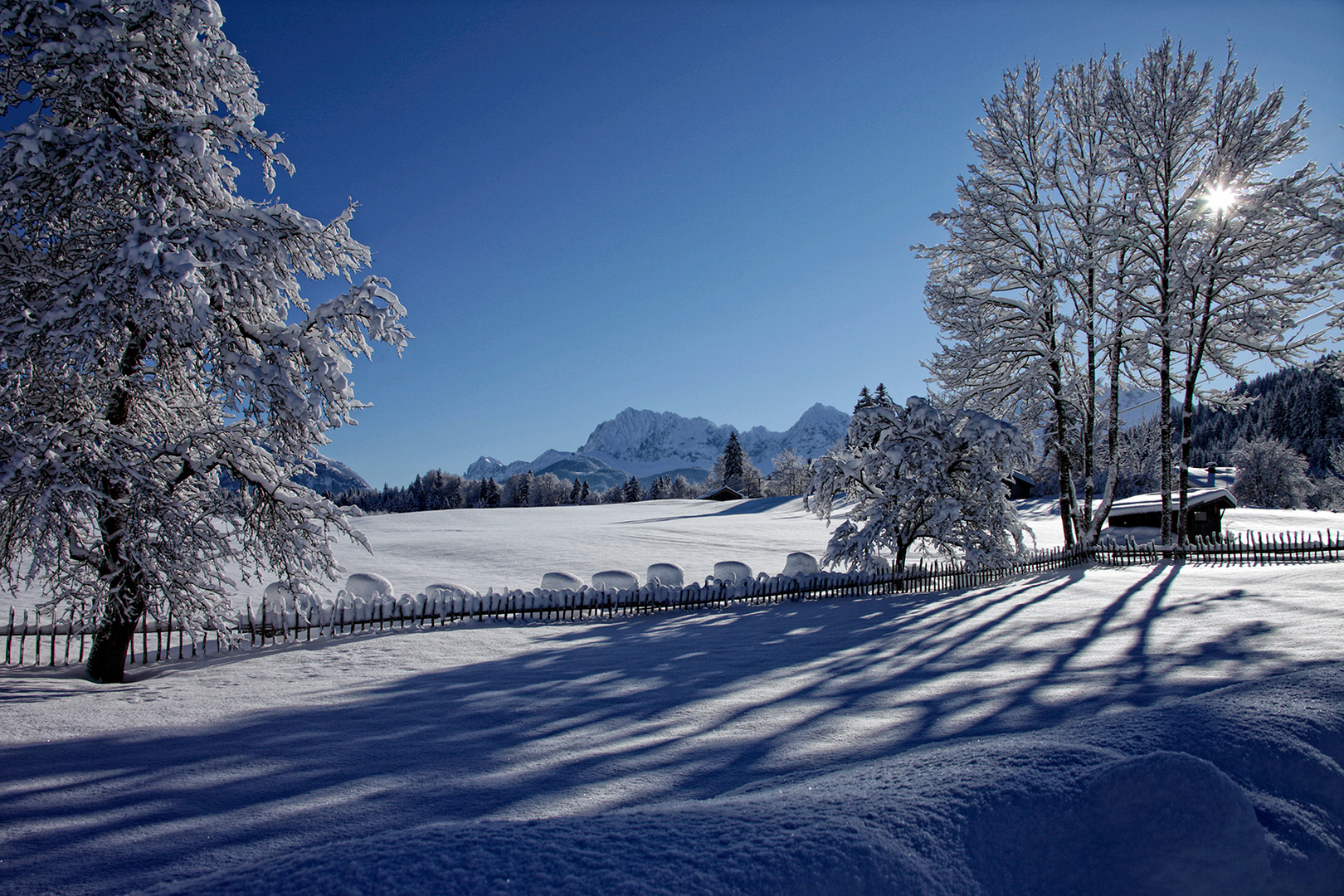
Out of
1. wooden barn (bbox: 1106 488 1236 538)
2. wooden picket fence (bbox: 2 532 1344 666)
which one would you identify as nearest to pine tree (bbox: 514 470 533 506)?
wooden barn (bbox: 1106 488 1236 538)

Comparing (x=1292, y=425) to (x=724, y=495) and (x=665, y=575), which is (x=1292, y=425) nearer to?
(x=724, y=495)

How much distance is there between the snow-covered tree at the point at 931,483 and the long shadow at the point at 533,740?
19.1ft

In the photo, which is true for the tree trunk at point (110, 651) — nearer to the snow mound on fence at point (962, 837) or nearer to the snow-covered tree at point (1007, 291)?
the snow mound on fence at point (962, 837)

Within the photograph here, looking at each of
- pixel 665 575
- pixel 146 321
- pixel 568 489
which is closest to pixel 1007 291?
pixel 665 575

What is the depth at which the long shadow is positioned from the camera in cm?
344

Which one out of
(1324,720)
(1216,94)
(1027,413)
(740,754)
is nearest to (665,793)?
(740,754)

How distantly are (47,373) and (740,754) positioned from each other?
28.8 feet

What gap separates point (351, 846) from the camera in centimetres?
231

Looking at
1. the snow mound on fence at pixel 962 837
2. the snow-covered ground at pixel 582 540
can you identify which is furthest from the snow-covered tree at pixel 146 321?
the snow mound on fence at pixel 962 837

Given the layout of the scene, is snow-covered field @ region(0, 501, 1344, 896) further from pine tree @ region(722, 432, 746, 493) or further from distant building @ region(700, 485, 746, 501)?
pine tree @ region(722, 432, 746, 493)

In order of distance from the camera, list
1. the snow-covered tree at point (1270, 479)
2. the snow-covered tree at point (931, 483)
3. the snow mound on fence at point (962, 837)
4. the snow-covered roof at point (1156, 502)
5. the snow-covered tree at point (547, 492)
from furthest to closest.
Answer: the snow-covered tree at point (547, 492), the snow-covered tree at point (1270, 479), the snow-covered roof at point (1156, 502), the snow-covered tree at point (931, 483), the snow mound on fence at point (962, 837)

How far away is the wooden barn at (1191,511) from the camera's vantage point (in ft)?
91.0

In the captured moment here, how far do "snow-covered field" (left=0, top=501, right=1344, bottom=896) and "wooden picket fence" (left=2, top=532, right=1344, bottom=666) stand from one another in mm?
722

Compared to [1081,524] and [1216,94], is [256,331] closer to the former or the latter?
[1081,524]
